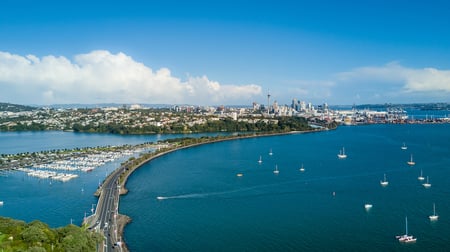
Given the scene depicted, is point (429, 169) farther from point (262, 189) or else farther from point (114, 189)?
point (114, 189)

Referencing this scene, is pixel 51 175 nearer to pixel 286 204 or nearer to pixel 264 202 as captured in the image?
pixel 264 202

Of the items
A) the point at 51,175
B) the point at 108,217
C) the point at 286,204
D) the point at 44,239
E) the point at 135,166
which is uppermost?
the point at 44,239

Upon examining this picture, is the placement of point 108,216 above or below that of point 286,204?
above

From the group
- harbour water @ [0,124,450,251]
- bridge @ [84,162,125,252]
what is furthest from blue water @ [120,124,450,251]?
bridge @ [84,162,125,252]

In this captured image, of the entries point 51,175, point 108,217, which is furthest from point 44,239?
point 51,175

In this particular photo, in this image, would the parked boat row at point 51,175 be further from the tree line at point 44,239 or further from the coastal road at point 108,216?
the tree line at point 44,239

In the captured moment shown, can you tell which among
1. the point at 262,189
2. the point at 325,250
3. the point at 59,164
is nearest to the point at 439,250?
the point at 325,250
